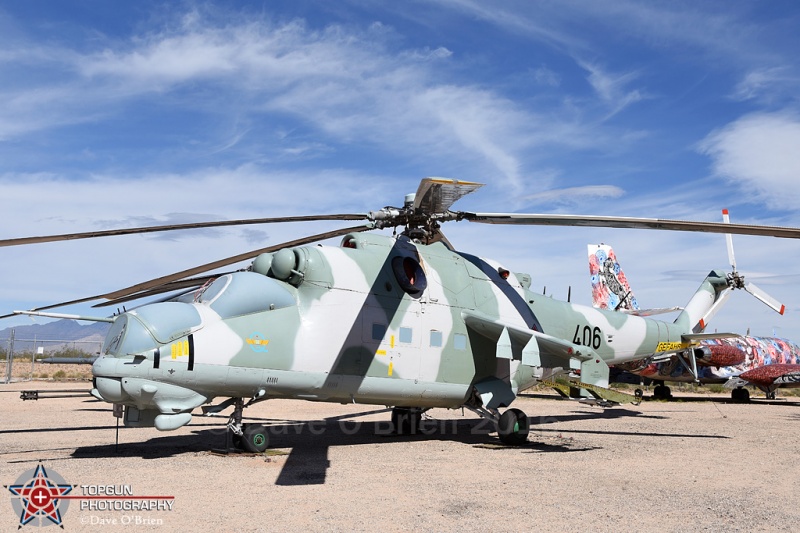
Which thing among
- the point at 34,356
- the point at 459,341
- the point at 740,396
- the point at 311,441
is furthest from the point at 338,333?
the point at 34,356

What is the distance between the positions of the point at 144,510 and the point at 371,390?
5.10 metres

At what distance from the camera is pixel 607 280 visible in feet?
98.4

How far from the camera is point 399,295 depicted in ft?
38.9

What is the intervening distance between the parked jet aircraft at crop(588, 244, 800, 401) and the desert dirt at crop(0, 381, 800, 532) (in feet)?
38.6

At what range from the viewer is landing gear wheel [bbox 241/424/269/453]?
34.1ft

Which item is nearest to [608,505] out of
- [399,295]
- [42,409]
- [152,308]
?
[399,295]

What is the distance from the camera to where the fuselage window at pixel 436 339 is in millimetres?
12133

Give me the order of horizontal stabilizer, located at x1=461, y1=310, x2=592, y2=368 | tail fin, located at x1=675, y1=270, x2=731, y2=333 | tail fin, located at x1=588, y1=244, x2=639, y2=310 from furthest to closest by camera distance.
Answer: tail fin, located at x1=588, y1=244, x2=639, y2=310 → tail fin, located at x1=675, y1=270, x2=731, y2=333 → horizontal stabilizer, located at x1=461, y1=310, x2=592, y2=368

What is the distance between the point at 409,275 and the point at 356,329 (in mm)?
1492

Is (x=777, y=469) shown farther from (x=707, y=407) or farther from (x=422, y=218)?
(x=707, y=407)

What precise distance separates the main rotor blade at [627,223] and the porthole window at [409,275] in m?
1.45

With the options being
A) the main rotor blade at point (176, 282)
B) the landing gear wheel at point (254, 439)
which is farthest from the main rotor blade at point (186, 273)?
the landing gear wheel at point (254, 439)

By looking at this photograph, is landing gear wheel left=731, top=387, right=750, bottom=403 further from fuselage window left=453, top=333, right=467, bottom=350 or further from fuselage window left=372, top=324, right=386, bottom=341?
fuselage window left=372, top=324, right=386, bottom=341

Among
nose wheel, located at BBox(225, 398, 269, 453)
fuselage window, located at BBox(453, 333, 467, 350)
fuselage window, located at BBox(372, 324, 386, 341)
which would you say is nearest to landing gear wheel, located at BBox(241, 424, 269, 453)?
nose wheel, located at BBox(225, 398, 269, 453)
